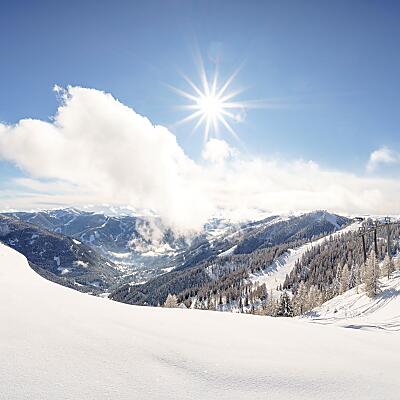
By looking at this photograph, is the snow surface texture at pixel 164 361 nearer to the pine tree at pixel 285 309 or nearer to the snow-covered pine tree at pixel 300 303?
the pine tree at pixel 285 309

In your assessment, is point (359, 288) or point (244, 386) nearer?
point (244, 386)

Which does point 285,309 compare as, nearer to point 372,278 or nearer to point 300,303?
point 300,303

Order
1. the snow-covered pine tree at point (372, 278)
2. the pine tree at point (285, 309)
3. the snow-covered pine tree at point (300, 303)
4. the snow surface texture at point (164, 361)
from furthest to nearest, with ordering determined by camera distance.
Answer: the snow-covered pine tree at point (300, 303) → the pine tree at point (285, 309) → the snow-covered pine tree at point (372, 278) → the snow surface texture at point (164, 361)

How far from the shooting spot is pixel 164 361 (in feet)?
16.4

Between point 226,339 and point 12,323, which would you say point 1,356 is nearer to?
point 12,323

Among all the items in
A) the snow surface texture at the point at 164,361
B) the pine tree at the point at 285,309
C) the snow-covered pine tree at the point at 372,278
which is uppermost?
the snow-covered pine tree at the point at 372,278

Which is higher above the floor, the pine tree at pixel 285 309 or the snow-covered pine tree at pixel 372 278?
the snow-covered pine tree at pixel 372 278

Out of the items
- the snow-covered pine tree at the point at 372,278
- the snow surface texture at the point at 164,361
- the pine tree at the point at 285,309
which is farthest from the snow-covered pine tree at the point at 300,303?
the snow surface texture at the point at 164,361

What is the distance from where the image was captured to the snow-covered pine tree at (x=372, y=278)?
150ft

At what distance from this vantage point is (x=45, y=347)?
4.76 m

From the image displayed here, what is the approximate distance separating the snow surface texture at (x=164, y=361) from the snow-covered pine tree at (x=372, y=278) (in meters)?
44.3

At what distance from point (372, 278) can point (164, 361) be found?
5060 cm

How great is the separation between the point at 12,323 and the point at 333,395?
578 cm

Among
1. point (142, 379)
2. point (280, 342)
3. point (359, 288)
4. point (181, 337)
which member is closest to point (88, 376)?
point (142, 379)
